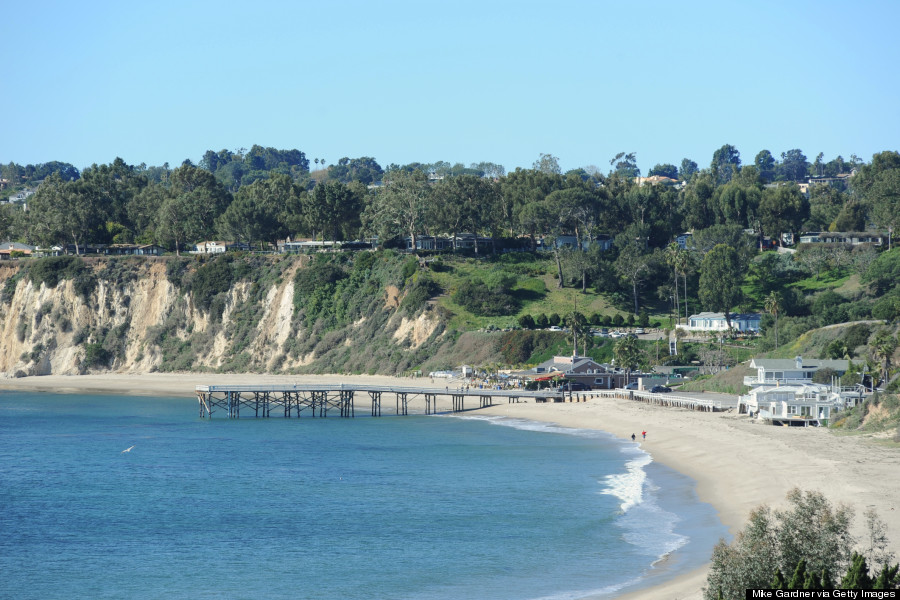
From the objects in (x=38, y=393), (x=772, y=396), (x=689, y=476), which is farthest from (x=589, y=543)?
(x=38, y=393)

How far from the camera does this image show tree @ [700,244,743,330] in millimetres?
112312

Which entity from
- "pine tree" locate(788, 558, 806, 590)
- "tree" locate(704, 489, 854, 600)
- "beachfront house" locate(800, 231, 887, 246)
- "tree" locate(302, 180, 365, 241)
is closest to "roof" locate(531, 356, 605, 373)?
"tree" locate(302, 180, 365, 241)

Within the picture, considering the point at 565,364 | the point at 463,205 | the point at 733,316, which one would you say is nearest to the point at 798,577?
the point at 565,364

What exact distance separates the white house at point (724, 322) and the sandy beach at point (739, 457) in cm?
2849

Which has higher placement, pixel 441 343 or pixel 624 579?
pixel 441 343

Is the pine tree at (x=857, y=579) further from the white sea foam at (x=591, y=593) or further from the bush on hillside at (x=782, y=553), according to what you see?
the white sea foam at (x=591, y=593)

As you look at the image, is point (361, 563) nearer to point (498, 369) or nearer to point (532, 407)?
point (532, 407)

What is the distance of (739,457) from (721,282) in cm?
5699

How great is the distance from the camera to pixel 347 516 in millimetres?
51062

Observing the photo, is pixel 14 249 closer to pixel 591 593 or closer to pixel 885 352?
pixel 885 352

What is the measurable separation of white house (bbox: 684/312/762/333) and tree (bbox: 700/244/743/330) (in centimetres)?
72

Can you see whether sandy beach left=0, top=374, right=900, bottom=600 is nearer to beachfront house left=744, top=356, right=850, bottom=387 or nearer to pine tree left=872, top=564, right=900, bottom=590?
beachfront house left=744, top=356, right=850, bottom=387

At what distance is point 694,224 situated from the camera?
14788 cm

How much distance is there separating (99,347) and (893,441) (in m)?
111
